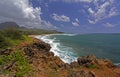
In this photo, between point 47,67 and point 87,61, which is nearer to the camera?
point 47,67

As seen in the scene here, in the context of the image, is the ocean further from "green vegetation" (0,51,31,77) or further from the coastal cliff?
"green vegetation" (0,51,31,77)

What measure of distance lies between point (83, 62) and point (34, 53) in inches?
312

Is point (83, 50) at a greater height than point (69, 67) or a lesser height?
lesser

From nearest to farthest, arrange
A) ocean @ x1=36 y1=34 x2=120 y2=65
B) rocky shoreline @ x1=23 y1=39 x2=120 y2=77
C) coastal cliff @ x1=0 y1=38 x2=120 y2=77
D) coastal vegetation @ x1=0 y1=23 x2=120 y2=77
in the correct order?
coastal vegetation @ x1=0 y1=23 x2=120 y2=77 → coastal cliff @ x1=0 y1=38 x2=120 y2=77 → rocky shoreline @ x1=23 y1=39 x2=120 y2=77 → ocean @ x1=36 y1=34 x2=120 y2=65

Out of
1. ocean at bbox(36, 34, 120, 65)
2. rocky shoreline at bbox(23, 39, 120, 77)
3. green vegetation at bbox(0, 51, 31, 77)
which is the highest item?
green vegetation at bbox(0, 51, 31, 77)

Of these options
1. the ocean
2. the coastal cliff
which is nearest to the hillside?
the coastal cliff

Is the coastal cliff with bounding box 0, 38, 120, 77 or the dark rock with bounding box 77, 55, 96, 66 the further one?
the dark rock with bounding box 77, 55, 96, 66

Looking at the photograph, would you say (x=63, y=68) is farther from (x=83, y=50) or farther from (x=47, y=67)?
(x=83, y=50)

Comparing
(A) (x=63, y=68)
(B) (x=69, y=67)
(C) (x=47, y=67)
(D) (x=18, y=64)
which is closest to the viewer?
(D) (x=18, y=64)

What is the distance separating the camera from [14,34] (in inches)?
2997

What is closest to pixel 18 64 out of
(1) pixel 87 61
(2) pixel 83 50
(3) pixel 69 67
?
(3) pixel 69 67

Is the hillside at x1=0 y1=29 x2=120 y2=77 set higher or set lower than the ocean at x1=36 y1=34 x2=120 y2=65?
higher

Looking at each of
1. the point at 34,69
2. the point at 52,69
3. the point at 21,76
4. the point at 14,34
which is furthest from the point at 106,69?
the point at 14,34

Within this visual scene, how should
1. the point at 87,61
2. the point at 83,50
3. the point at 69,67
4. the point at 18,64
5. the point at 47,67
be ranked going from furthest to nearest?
the point at 83,50
the point at 87,61
the point at 69,67
the point at 47,67
the point at 18,64
